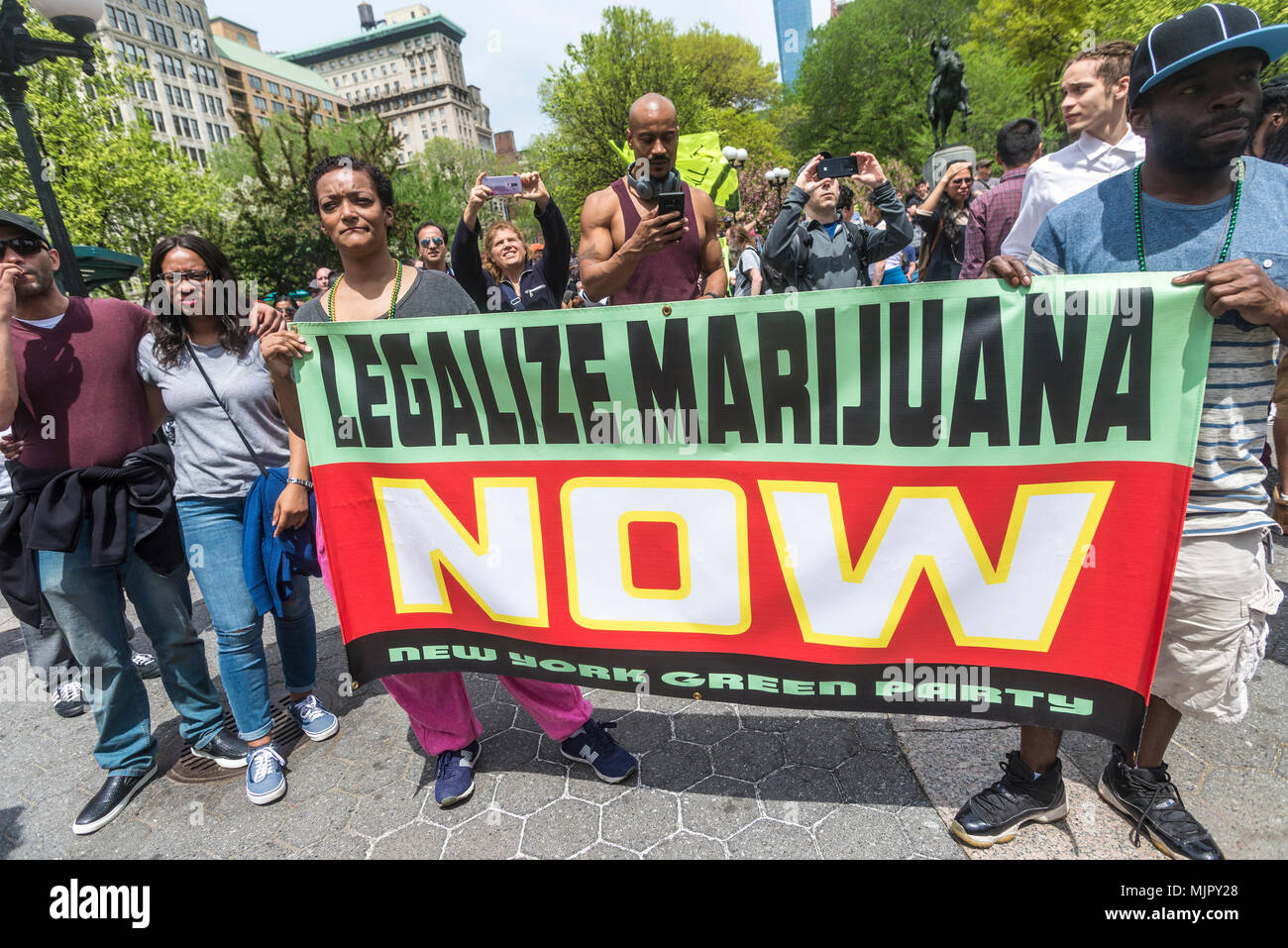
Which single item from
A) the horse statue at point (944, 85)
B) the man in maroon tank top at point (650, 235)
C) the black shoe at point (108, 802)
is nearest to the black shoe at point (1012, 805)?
the man in maroon tank top at point (650, 235)

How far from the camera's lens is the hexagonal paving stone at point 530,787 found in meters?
2.63

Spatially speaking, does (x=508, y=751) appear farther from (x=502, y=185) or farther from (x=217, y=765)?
(x=502, y=185)

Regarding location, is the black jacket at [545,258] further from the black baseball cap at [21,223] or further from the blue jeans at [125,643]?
the blue jeans at [125,643]

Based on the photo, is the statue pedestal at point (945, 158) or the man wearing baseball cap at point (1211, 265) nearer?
the man wearing baseball cap at point (1211, 265)

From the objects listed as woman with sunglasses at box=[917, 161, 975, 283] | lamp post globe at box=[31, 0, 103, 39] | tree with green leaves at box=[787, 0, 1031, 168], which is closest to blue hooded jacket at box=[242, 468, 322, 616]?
woman with sunglasses at box=[917, 161, 975, 283]

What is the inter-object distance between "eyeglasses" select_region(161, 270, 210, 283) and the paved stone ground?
6.76 feet

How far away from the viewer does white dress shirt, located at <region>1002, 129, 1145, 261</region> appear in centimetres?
300

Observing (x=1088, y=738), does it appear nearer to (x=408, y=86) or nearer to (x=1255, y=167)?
(x=1255, y=167)

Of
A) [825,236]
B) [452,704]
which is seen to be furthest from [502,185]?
[452,704]

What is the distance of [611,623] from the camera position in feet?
7.95

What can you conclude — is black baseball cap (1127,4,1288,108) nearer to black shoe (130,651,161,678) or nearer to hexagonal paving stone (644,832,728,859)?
hexagonal paving stone (644,832,728,859)

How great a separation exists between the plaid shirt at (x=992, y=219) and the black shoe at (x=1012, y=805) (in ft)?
10.3

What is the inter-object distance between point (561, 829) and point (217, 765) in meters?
1.67

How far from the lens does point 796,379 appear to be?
210 cm
